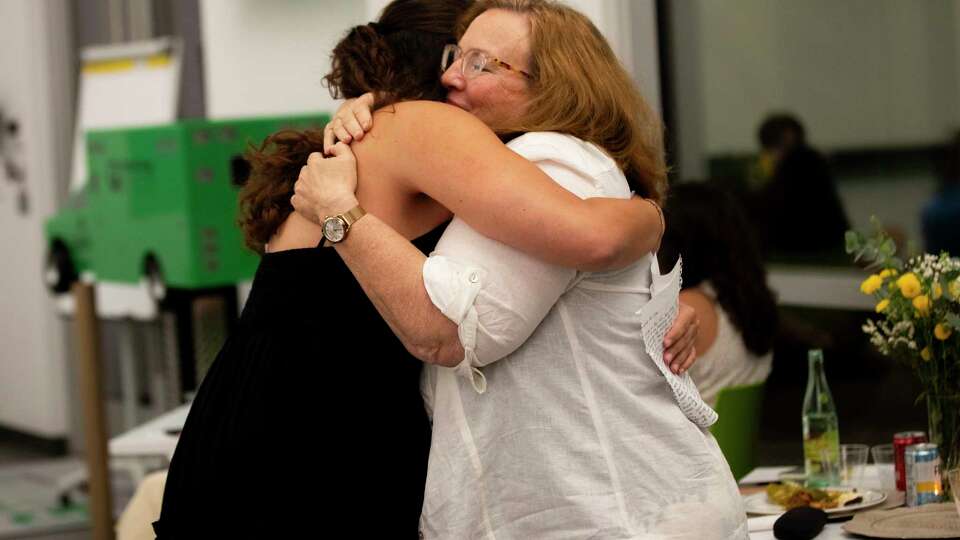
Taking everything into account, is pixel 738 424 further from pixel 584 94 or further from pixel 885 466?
pixel 584 94

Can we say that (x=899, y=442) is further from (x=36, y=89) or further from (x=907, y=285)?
(x=36, y=89)

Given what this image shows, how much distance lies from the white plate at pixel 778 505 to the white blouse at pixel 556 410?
0.69 meters

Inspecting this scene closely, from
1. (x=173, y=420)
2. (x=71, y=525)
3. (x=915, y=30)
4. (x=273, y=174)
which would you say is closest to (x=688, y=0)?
(x=915, y=30)

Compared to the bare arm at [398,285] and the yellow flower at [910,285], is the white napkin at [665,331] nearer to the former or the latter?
the bare arm at [398,285]

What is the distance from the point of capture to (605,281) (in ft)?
5.70

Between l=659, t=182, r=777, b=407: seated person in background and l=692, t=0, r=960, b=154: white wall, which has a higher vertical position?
l=692, t=0, r=960, b=154: white wall

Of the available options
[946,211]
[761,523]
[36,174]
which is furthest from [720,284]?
[36,174]

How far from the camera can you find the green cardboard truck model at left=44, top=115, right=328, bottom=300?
15.0 ft

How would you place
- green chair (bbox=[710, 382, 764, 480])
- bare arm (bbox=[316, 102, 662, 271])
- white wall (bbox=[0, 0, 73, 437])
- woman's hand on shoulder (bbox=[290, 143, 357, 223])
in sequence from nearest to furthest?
bare arm (bbox=[316, 102, 662, 271]) → woman's hand on shoulder (bbox=[290, 143, 357, 223]) → green chair (bbox=[710, 382, 764, 480]) → white wall (bbox=[0, 0, 73, 437])

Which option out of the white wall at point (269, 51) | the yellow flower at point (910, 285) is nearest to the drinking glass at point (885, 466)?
the yellow flower at point (910, 285)

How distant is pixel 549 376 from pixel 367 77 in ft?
1.63

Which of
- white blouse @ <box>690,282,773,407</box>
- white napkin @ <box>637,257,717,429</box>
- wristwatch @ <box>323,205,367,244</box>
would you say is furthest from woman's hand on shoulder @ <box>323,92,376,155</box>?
white blouse @ <box>690,282,773,407</box>

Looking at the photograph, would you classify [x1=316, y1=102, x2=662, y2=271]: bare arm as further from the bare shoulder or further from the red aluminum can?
the red aluminum can

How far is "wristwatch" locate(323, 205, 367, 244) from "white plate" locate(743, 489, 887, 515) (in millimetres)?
1003
